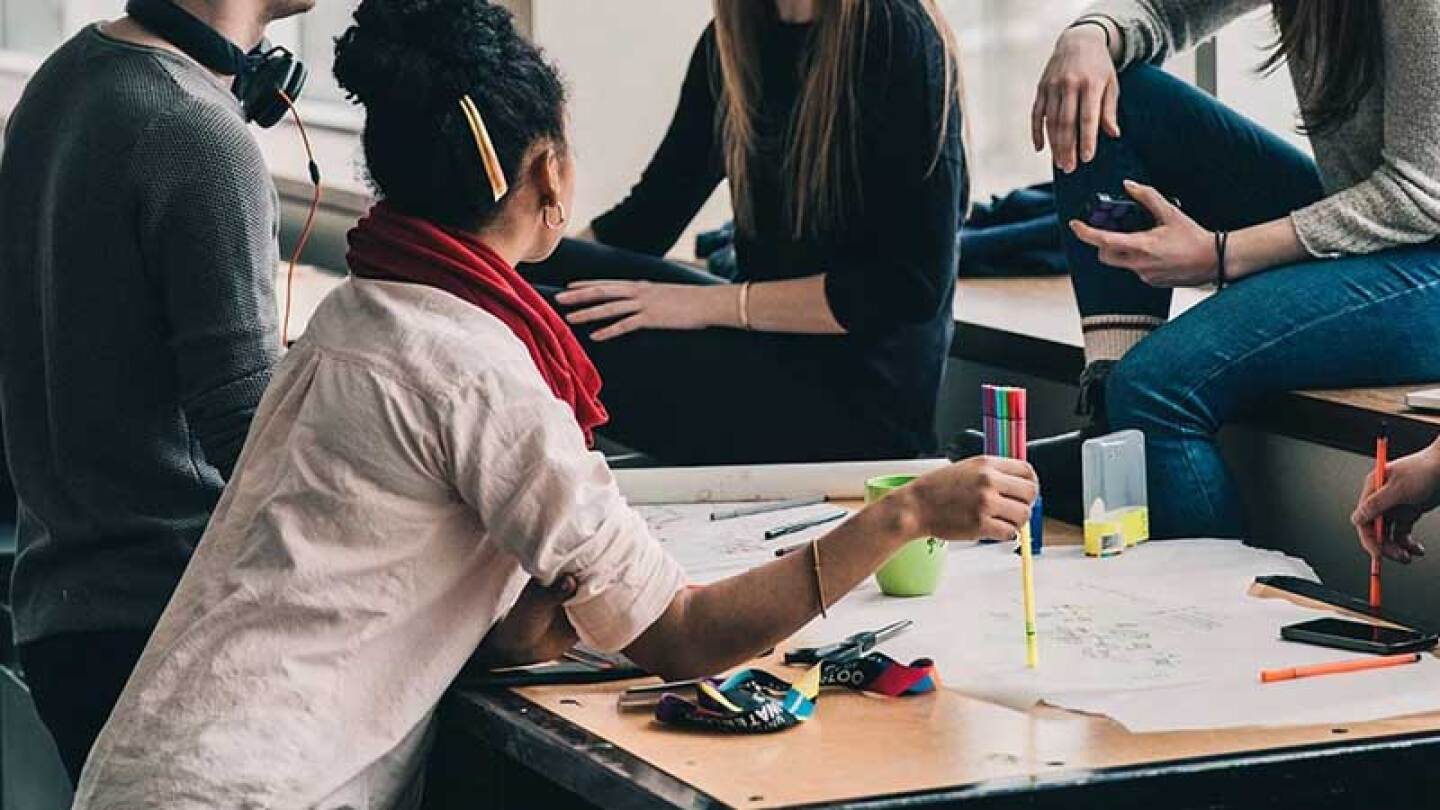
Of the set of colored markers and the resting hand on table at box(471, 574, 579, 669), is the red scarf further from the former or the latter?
the set of colored markers

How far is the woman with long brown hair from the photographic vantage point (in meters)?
2.48

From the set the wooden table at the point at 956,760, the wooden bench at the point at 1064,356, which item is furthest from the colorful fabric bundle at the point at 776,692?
the wooden bench at the point at 1064,356

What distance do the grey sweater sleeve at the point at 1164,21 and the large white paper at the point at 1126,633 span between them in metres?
0.61

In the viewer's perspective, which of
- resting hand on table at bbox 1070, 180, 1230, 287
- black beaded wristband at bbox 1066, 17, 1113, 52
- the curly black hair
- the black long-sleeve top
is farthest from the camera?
the black long-sleeve top

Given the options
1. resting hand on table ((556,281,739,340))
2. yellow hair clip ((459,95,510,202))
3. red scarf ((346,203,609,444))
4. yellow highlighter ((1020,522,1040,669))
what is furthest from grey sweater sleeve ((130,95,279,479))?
resting hand on table ((556,281,739,340))

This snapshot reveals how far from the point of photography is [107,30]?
2.00 m

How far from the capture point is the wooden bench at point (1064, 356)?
2.13 m

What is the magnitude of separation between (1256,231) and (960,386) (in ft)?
2.76

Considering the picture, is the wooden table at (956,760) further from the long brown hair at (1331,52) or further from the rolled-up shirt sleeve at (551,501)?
the long brown hair at (1331,52)

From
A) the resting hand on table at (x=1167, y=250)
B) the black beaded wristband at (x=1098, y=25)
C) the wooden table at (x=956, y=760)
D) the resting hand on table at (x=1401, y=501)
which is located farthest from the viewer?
the black beaded wristband at (x=1098, y=25)

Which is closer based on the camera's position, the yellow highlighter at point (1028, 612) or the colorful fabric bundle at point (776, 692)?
the colorful fabric bundle at point (776, 692)

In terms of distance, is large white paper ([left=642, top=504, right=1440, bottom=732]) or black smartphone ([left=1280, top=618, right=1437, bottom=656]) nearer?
large white paper ([left=642, top=504, right=1440, bottom=732])

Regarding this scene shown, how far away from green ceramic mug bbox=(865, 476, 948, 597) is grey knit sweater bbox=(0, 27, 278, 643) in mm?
550

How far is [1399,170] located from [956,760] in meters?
1.00
